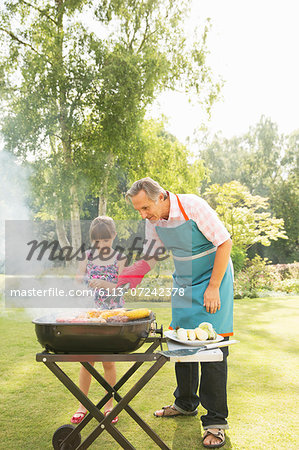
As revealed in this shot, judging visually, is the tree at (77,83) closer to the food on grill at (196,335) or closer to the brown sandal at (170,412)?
the brown sandal at (170,412)

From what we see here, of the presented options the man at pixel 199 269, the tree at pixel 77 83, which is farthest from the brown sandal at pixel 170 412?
the tree at pixel 77 83

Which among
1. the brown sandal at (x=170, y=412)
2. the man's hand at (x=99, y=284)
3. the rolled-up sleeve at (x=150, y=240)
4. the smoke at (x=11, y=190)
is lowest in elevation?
the brown sandal at (x=170, y=412)

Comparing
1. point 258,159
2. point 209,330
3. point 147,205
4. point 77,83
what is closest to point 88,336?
point 209,330

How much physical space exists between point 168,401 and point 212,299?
1178 millimetres

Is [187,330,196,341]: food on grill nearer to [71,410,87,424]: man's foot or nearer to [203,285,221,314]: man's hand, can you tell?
[203,285,221,314]: man's hand

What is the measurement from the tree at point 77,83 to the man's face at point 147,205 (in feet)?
24.6

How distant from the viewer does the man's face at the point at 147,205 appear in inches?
93.9

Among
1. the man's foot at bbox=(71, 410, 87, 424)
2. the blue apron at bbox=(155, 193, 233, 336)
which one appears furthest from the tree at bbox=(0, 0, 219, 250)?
the blue apron at bbox=(155, 193, 233, 336)

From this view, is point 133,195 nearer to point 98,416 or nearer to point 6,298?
point 98,416

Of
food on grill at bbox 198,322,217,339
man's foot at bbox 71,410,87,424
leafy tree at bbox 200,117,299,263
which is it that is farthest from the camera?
leafy tree at bbox 200,117,299,263

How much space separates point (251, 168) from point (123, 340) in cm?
2707

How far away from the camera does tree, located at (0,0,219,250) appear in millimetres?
9484

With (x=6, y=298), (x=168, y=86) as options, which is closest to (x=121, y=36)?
(x=168, y=86)

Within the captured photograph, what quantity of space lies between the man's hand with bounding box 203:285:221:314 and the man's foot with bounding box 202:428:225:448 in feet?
2.23
